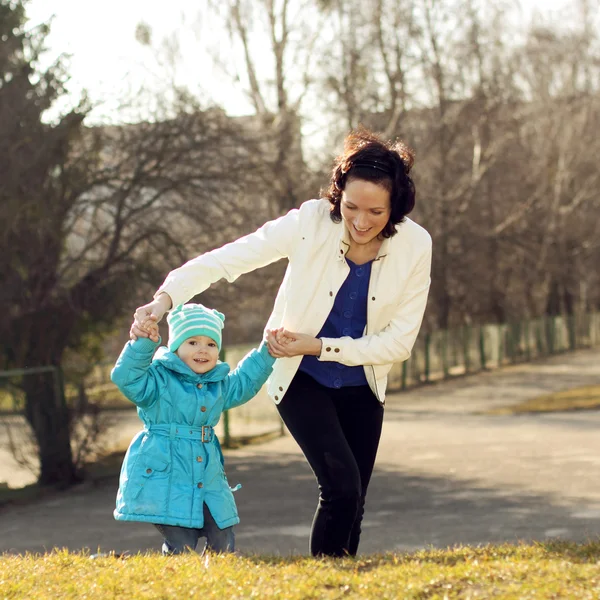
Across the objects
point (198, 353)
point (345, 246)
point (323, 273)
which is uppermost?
point (345, 246)

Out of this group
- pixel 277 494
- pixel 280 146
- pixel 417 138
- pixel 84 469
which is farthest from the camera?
pixel 417 138

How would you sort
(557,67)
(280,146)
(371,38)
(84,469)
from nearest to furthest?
(84,469)
(280,146)
(371,38)
(557,67)

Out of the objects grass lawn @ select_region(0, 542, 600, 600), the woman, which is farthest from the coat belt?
grass lawn @ select_region(0, 542, 600, 600)

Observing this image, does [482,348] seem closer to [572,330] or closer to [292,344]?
[572,330]

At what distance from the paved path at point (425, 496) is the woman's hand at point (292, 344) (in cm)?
342

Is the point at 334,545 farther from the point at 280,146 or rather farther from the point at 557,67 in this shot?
the point at 557,67

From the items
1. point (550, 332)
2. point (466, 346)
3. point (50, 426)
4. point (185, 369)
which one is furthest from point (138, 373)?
point (550, 332)

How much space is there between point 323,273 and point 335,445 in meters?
0.76

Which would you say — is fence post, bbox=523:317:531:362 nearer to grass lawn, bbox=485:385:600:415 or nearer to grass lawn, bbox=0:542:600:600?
grass lawn, bbox=485:385:600:415

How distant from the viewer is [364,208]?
4.86m

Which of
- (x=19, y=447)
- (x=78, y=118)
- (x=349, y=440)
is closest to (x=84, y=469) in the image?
(x=19, y=447)

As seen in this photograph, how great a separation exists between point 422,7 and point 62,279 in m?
17.3

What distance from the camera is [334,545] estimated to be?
499 centimetres

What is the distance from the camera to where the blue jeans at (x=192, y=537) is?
543 cm
